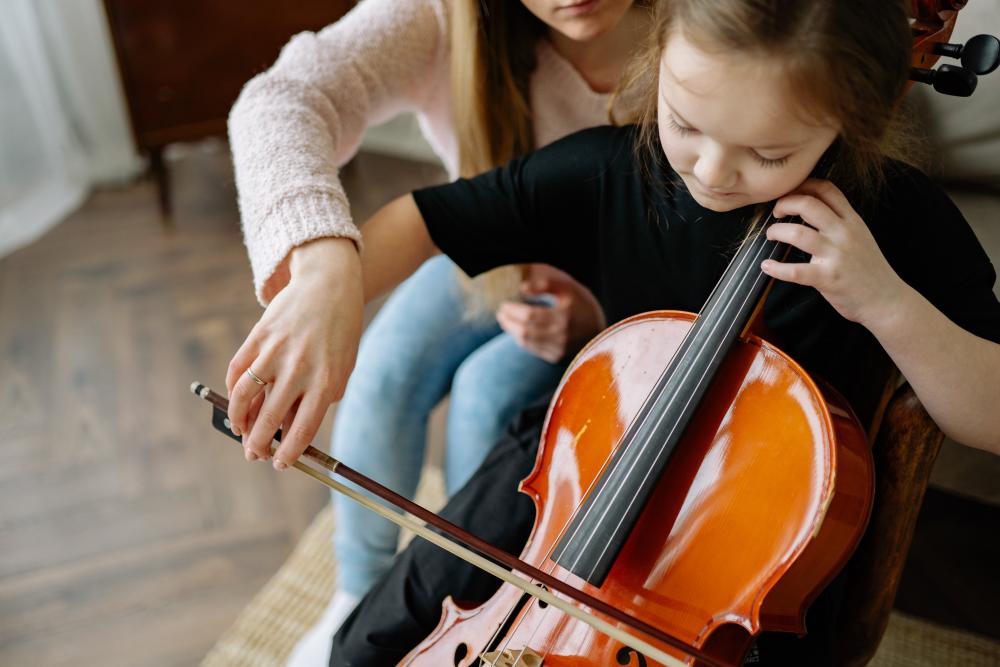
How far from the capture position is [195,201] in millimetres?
2100

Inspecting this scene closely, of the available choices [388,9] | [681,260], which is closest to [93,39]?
[388,9]

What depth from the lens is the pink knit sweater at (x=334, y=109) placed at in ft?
2.44

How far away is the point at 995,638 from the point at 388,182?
1532mm

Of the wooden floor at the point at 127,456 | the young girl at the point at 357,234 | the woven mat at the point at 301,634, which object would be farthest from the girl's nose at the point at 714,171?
the wooden floor at the point at 127,456

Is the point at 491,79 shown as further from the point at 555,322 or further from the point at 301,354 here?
the point at 301,354

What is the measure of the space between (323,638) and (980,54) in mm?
890

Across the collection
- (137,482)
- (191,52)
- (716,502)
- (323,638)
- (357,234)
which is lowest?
(137,482)

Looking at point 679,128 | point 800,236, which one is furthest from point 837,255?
point 679,128

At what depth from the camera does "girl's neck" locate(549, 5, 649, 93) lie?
97 centimetres

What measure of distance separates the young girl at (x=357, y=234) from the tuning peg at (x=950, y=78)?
29 centimetres

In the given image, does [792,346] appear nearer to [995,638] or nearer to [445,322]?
[445,322]

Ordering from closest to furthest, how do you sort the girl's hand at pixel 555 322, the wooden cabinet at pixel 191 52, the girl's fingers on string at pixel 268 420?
the girl's fingers on string at pixel 268 420 → the girl's hand at pixel 555 322 → the wooden cabinet at pixel 191 52

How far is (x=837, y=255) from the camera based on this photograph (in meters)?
0.61

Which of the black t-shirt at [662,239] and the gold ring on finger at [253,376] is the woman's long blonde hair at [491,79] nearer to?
the black t-shirt at [662,239]
